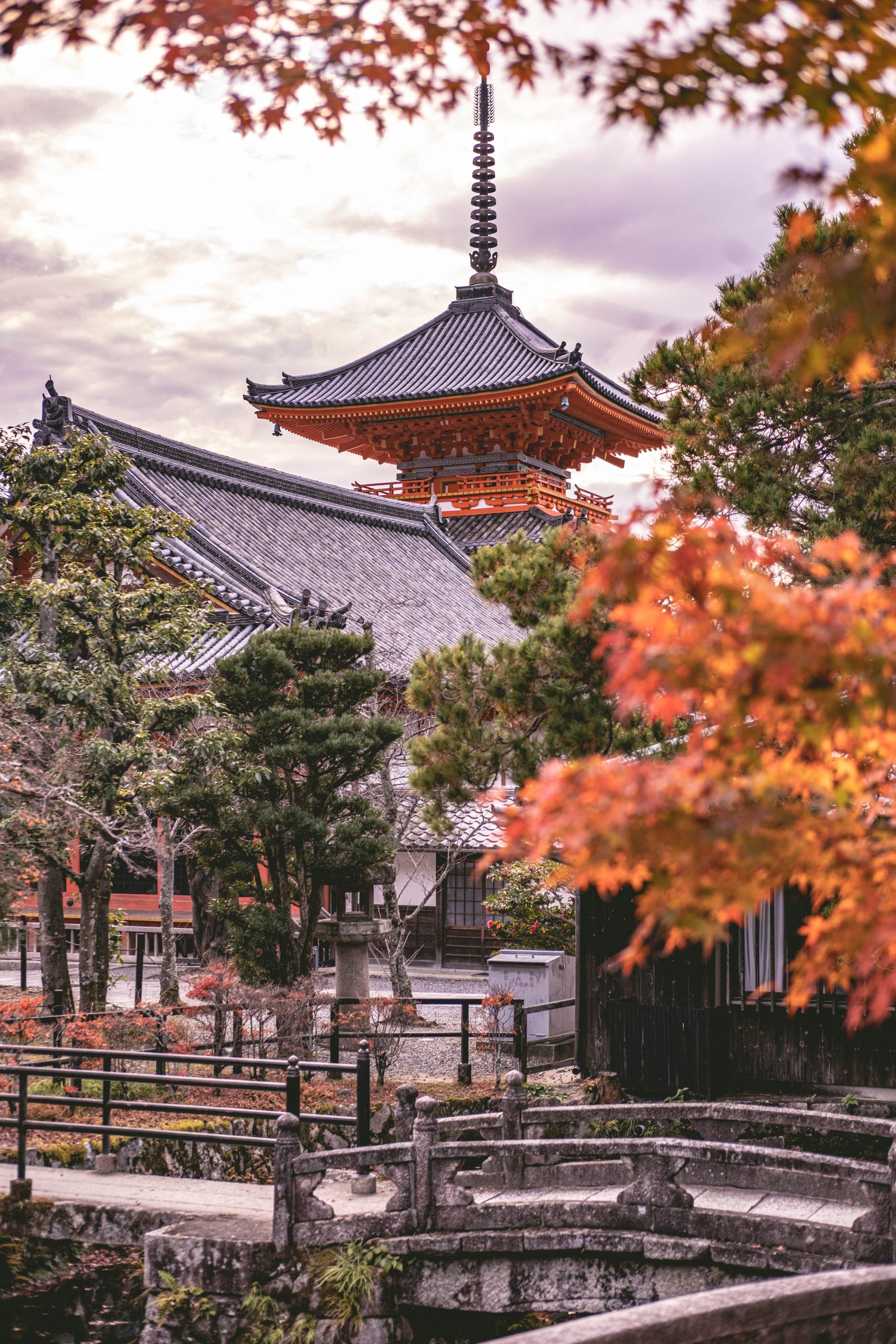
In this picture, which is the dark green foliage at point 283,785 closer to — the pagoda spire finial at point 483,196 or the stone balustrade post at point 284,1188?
the stone balustrade post at point 284,1188

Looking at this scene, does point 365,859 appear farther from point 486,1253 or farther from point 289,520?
point 289,520

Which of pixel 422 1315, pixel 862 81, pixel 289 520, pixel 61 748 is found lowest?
pixel 422 1315

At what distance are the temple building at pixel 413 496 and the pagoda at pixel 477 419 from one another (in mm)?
66

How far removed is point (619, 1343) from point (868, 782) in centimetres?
201

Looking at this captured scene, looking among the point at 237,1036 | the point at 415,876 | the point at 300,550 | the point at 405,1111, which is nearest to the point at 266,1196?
the point at 405,1111

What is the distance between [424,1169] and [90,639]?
741cm

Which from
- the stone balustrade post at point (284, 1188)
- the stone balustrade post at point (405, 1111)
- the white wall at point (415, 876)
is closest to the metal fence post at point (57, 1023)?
the stone balustrade post at point (405, 1111)

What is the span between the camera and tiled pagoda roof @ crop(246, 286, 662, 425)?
32.5 metres

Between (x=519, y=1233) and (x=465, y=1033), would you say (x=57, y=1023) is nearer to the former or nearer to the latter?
(x=465, y=1033)

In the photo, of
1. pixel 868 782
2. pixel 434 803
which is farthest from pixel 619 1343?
pixel 434 803

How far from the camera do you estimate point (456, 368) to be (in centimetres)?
3500

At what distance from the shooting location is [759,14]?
112 inches

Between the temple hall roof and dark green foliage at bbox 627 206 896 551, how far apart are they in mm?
10361

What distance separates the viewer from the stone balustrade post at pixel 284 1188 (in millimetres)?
7719
